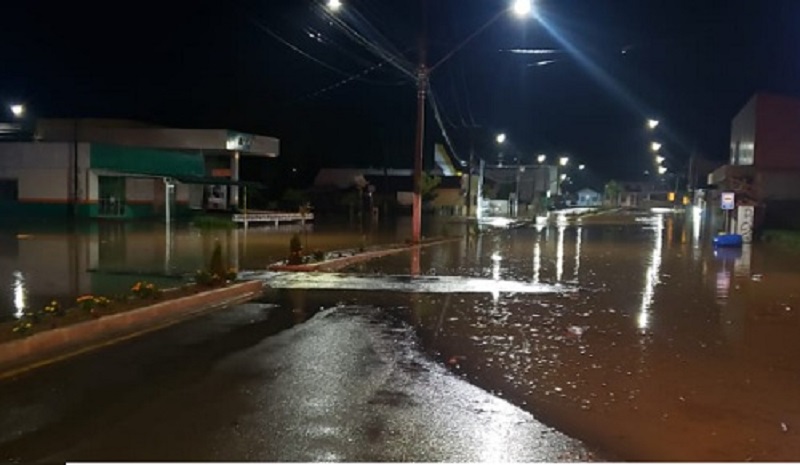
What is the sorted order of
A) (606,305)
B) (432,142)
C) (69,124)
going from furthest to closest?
1. (432,142)
2. (69,124)
3. (606,305)

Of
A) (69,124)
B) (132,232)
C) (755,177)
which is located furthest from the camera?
(69,124)

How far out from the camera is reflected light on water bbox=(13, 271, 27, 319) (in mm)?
12836

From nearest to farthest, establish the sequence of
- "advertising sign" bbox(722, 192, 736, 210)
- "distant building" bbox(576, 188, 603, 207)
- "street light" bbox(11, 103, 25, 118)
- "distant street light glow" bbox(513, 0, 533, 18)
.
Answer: "distant street light glow" bbox(513, 0, 533, 18)
"advertising sign" bbox(722, 192, 736, 210)
"street light" bbox(11, 103, 25, 118)
"distant building" bbox(576, 188, 603, 207)

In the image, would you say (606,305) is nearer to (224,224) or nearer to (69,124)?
(224,224)

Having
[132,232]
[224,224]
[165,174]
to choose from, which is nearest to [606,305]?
[132,232]

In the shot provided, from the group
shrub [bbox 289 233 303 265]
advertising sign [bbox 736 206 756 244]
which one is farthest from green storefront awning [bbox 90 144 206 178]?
advertising sign [bbox 736 206 756 244]

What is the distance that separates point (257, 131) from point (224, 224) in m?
38.3

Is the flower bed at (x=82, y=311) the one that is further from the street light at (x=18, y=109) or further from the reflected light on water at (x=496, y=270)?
the street light at (x=18, y=109)

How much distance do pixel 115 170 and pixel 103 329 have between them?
38.8 meters

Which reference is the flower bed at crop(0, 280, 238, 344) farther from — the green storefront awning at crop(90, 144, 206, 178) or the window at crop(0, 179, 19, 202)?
the window at crop(0, 179, 19, 202)

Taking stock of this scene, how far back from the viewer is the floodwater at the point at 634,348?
7180mm

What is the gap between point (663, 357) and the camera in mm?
10461

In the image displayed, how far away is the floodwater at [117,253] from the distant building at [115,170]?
6.06 meters

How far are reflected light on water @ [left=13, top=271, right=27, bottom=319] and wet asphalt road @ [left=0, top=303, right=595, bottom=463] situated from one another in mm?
3042
